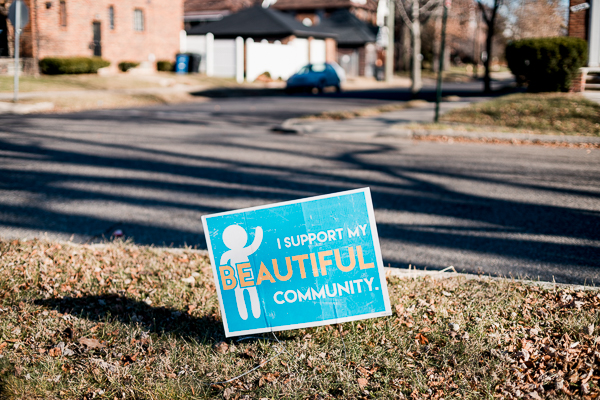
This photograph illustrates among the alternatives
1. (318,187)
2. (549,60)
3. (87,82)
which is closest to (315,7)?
(87,82)

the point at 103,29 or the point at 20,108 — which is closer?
the point at 20,108

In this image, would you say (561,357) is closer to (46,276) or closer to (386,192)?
(46,276)

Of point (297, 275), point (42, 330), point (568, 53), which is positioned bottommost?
point (42, 330)

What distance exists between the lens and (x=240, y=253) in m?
3.47

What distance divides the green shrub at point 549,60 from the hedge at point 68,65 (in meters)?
19.3

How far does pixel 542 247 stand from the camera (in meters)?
5.52

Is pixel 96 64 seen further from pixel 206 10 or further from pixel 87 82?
pixel 206 10

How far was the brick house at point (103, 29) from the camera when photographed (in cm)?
2764

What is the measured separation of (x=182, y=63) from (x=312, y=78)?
8.85 metres

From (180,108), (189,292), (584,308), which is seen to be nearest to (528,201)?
(584,308)

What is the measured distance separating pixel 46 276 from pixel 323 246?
2456 millimetres

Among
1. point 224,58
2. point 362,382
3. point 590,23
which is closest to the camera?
point 362,382

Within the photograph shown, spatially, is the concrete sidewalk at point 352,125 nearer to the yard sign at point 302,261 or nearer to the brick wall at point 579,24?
the brick wall at point 579,24

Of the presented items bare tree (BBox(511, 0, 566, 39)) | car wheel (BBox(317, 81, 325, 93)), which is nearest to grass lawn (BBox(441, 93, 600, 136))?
car wheel (BBox(317, 81, 325, 93))
